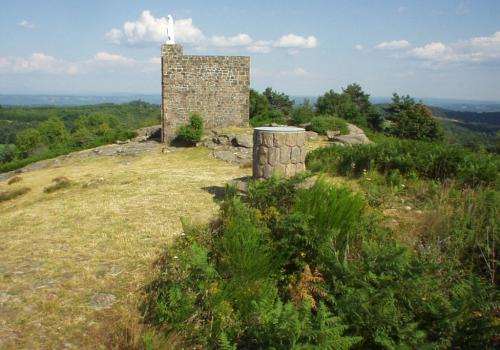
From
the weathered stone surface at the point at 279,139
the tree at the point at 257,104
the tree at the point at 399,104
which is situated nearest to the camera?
the weathered stone surface at the point at 279,139

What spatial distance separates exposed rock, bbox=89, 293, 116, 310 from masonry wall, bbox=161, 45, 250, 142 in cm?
A: 1418

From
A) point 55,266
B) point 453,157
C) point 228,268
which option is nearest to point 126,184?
point 55,266

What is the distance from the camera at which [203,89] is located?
696 inches

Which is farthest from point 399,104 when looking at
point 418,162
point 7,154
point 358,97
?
point 7,154

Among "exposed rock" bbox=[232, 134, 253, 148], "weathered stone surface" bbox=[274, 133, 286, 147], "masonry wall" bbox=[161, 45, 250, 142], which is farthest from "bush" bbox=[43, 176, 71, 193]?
"weathered stone surface" bbox=[274, 133, 286, 147]

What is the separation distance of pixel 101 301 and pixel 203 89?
14497 mm

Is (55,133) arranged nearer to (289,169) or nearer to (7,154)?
(7,154)

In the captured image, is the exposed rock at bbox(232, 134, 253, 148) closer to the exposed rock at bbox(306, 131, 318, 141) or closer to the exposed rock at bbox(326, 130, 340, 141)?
the exposed rock at bbox(306, 131, 318, 141)

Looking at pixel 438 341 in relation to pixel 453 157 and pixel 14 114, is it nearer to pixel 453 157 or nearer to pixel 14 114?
pixel 453 157

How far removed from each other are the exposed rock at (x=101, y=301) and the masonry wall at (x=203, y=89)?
558 inches

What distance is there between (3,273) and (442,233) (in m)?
5.56

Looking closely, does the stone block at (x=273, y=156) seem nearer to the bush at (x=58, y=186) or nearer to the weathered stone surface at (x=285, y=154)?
the weathered stone surface at (x=285, y=154)

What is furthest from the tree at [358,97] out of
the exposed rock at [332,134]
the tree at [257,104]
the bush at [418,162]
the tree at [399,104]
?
the bush at [418,162]

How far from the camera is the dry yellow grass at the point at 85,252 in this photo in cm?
373
